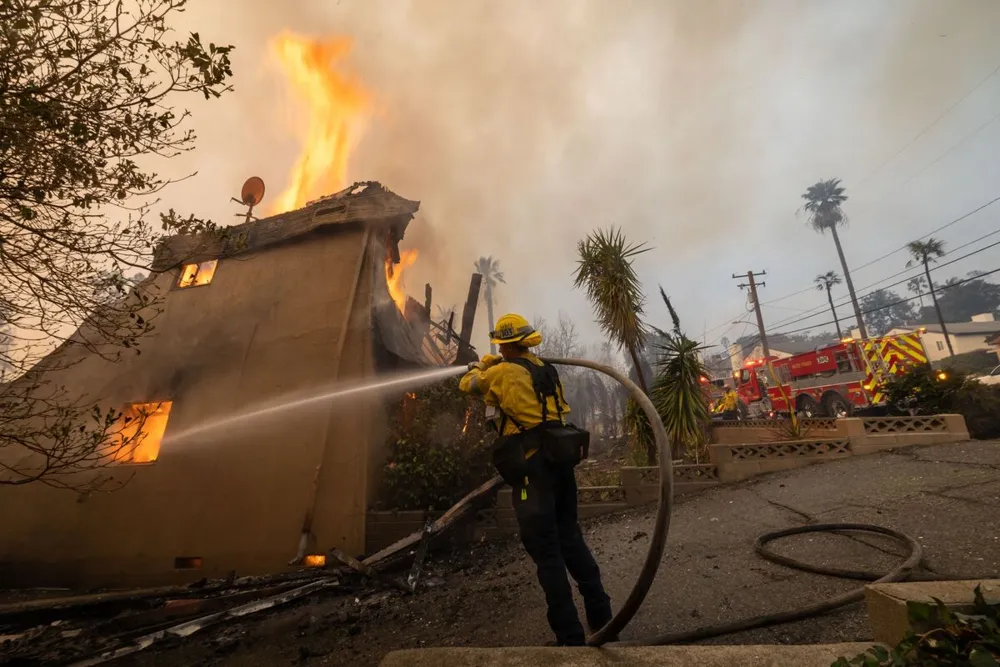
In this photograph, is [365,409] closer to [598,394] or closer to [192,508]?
[192,508]

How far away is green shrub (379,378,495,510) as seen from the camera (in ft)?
23.2

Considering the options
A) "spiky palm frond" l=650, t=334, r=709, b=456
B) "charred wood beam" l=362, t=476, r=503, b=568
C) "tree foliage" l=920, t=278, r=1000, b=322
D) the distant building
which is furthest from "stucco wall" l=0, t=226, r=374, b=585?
"tree foliage" l=920, t=278, r=1000, b=322

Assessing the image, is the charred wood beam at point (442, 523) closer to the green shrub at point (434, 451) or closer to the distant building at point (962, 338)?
the green shrub at point (434, 451)

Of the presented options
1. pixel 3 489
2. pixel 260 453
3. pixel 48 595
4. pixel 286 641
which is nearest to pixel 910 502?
pixel 286 641

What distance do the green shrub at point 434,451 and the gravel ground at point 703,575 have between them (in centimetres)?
107

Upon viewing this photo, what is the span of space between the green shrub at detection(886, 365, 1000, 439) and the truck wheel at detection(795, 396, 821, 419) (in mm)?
7927

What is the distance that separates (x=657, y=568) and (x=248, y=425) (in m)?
7.52

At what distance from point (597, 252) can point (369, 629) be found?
774 centimetres

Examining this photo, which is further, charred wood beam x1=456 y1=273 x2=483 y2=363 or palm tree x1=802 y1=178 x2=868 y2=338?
palm tree x1=802 y1=178 x2=868 y2=338

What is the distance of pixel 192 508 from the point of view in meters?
7.48

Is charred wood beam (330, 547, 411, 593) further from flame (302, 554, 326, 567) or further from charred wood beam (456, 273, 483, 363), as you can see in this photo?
charred wood beam (456, 273, 483, 363)

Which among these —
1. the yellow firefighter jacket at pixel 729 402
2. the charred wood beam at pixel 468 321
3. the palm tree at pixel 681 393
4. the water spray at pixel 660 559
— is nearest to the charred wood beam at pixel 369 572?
the water spray at pixel 660 559

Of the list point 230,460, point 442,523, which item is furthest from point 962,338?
point 230,460

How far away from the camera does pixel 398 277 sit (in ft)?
36.4
